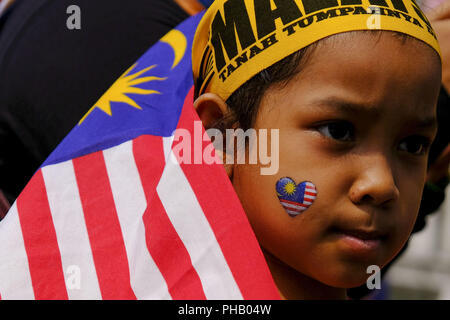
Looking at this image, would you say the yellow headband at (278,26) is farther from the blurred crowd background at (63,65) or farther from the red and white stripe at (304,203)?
the blurred crowd background at (63,65)

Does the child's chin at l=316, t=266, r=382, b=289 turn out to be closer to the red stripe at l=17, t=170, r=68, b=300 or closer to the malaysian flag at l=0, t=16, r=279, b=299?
the malaysian flag at l=0, t=16, r=279, b=299

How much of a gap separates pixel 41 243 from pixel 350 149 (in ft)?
2.27

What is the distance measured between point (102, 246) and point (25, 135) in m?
0.59

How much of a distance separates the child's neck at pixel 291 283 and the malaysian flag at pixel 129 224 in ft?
0.63

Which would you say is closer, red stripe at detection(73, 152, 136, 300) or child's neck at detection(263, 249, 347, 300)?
red stripe at detection(73, 152, 136, 300)

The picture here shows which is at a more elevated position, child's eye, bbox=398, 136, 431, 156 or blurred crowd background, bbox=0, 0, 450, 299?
blurred crowd background, bbox=0, 0, 450, 299

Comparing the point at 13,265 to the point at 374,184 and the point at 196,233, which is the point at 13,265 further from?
the point at 374,184

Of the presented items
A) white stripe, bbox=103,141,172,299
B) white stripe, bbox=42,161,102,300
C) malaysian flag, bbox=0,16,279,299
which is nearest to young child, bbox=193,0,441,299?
malaysian flag, bbox=0,16,279,299

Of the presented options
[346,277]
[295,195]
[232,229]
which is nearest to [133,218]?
[232,229]

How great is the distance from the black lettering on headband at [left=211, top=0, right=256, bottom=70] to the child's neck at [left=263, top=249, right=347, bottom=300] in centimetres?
46

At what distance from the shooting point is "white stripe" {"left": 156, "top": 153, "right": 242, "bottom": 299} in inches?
48.8

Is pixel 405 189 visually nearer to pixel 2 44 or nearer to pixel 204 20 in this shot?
pixel 204 20

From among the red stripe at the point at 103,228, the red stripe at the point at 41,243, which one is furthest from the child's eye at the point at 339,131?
the red stripe at the point at 41,243
